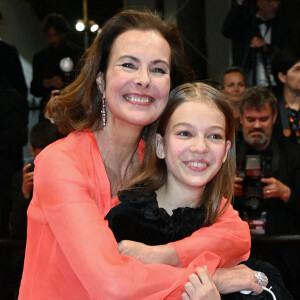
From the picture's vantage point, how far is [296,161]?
11.5 feet

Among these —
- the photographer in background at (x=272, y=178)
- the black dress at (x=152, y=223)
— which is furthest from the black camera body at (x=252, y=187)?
the black dress at (x=152, y=223)

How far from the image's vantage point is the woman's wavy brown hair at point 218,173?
2.18m

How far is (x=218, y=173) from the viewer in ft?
7.41

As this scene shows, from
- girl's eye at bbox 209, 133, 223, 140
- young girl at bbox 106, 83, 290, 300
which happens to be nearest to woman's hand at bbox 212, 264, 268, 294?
young girl at bbox 106, 83, 290, 300

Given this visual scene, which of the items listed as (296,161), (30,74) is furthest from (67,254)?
(30,74)

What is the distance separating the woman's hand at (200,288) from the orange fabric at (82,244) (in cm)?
2

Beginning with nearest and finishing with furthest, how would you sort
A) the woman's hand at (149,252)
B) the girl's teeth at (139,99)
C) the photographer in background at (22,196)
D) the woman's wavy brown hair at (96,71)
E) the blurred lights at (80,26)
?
the woman's hand at (149,252)
the girl's teeth at (139,99)
the woman's wavy brown hair at (96,71)
the photographer in background at (22,196)
the blurred lights at (80,26)

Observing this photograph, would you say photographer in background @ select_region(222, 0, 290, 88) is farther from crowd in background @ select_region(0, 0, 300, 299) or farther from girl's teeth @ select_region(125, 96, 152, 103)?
girl's teeth @ select_region(125, 96, 152, 103)

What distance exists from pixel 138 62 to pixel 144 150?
34 cm

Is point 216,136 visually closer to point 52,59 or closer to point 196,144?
point 196,144

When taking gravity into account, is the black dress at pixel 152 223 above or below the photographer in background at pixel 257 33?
below

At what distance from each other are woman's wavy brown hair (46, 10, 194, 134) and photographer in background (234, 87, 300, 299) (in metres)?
1.07

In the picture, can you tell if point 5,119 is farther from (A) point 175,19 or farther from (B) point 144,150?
(B) point 144,150

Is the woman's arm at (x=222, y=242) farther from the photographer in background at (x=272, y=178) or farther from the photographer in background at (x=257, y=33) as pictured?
the photographer in background at (x=257, y=33)
